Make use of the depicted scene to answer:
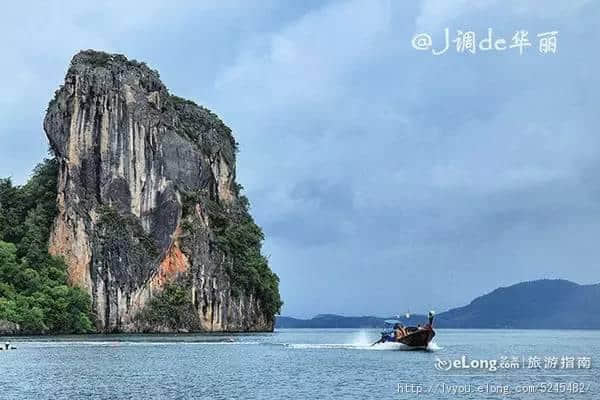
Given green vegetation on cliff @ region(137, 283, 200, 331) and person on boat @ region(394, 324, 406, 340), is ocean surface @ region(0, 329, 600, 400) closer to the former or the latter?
person on boat @ region(394, 324, 406, 340)

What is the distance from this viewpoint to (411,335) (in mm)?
62844

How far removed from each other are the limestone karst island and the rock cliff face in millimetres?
121

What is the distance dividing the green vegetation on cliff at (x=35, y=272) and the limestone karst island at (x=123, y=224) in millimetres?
149

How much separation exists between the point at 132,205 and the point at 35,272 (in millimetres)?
14350

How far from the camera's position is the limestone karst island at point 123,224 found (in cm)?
9481

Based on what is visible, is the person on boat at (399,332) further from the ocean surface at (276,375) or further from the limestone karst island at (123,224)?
the limestone karst island at (123,224)

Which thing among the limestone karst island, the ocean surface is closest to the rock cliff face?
the limestone karst island

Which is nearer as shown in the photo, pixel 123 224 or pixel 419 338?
pixel 419 338

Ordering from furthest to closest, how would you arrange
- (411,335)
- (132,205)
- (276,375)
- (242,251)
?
(242,251) < (132,205) < (411,335) < (276,375)

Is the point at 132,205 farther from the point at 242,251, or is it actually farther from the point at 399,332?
the point at 399,332

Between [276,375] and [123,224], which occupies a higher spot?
[123,224]

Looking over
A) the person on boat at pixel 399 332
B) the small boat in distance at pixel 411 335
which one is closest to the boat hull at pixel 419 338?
the small boat in distance at pixel 411 335

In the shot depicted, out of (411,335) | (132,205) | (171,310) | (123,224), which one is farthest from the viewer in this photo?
(132,205)

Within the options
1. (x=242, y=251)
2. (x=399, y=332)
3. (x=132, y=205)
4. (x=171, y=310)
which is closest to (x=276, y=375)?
(x=399, y=332)
